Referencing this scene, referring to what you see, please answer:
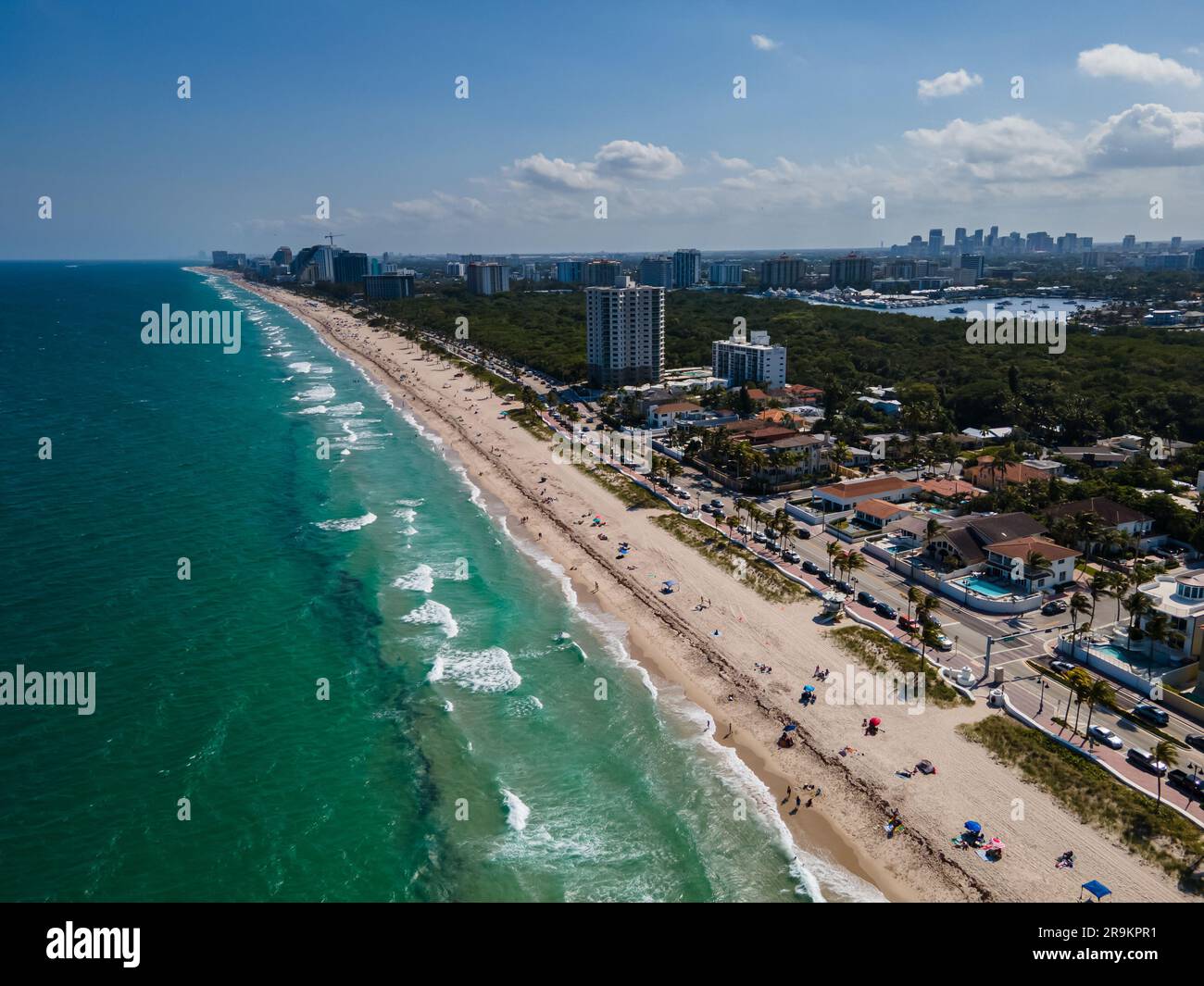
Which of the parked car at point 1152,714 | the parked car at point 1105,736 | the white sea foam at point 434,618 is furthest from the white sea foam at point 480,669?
the parked car at point 1152,714

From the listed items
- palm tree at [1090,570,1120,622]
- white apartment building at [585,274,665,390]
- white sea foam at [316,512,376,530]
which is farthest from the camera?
white apartment building at [585,274,665,390]

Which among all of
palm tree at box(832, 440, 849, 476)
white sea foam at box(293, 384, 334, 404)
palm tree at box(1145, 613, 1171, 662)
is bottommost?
palm tree at box(1145, 613, 1171, 662)

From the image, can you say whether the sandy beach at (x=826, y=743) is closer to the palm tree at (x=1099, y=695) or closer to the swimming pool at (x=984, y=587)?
the palm tree at (x=1099, y=695)

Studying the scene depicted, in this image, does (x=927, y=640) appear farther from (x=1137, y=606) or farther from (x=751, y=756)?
(x=751, y=756)

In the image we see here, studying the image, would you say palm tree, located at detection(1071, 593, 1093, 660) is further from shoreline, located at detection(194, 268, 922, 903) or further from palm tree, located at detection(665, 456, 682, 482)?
palm tree, located at detection(665, 456, 682, 482)

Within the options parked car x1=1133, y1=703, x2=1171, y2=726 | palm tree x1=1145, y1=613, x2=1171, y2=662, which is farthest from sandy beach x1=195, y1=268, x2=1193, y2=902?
palm tree x1=1145, y1=613, x2=1171, y2=662

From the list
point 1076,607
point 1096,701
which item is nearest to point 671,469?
point 1076,607

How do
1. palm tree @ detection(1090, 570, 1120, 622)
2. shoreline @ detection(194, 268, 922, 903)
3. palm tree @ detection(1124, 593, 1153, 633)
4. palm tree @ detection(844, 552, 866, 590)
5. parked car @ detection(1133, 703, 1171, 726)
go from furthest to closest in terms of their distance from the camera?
palm tree @ detection(844, 552, 866, 590), palm tree @ detection(1090, 570, 1120, 622), palm tree @ detection(1124, 593, 1153, 633), parked car @ detection(1133, 703, 1171, 726), shoreline @ detection(194, 268, 922, 903)
